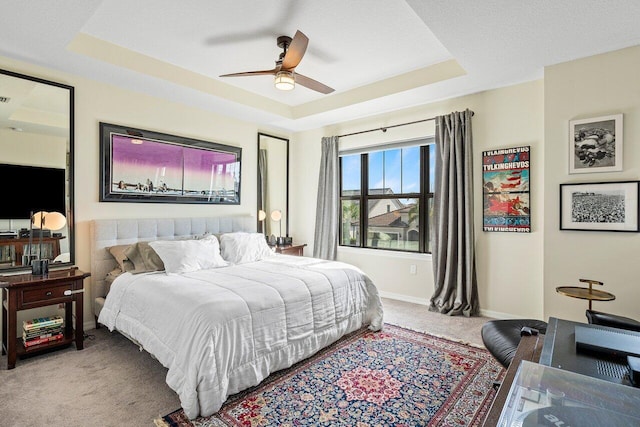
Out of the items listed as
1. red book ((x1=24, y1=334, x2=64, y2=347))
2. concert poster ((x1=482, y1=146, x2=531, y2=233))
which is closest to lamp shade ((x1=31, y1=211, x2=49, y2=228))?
red book ((x1=24, y1=334, x2=64, y2=347))

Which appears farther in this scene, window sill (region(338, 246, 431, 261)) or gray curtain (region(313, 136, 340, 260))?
gray curtain (region(313, 136, 340, 260))

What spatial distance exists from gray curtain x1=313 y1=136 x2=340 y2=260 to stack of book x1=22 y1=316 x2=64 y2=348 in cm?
333

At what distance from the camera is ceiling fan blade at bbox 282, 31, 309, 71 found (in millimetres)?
2434

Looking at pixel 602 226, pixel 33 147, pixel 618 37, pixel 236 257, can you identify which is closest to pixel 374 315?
pixel 236 257

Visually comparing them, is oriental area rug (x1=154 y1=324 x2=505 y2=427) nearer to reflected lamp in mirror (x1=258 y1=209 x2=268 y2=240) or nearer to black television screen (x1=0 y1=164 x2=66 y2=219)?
black television screen (x1=0 y1=164 x2=66 y2=219)

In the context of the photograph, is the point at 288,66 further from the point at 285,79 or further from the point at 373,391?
the point at 373,391

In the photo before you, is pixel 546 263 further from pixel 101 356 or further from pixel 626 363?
pixel 101 356

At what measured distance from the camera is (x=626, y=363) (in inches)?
49.9

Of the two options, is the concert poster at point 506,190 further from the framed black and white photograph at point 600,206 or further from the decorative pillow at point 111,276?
the decorative pillow at point 111,276

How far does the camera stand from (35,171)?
307cm

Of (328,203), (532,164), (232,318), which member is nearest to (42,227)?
(232,318)

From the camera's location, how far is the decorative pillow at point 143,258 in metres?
3.14

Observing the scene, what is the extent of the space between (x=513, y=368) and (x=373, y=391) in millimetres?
1165

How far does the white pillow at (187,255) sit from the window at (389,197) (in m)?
2.34
